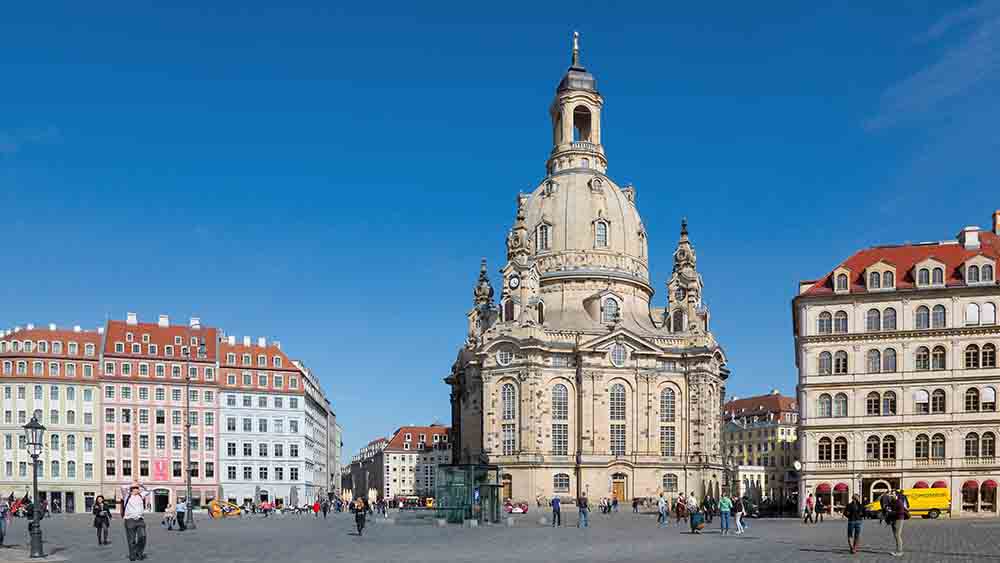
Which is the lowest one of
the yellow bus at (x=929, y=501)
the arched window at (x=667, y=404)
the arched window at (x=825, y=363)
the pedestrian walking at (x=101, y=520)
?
the yellow bus at (x=929, y=501)

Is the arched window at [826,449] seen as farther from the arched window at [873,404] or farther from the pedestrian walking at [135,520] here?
the pedestrian walking at [135,520]

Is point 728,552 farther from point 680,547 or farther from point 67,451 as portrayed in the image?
point 67,451

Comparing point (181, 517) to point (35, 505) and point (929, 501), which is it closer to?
point (35, 505)

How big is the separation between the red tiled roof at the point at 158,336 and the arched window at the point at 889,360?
6513 cm

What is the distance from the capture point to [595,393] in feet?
343

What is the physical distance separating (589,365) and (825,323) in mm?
30233

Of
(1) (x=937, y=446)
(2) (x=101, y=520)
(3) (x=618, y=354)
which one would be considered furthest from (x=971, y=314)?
(2) (x=101, y=520)

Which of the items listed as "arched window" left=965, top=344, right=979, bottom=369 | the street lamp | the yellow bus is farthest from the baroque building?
the street lamp

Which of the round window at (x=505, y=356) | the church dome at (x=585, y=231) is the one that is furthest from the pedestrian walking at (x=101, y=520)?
the church dome at (x=585, y=231)

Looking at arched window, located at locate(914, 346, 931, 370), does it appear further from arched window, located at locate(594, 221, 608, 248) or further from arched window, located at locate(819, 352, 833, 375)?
arched window, located at locate(594, 221, 608, 248)

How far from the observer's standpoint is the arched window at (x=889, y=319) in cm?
7769

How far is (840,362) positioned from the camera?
7856 centimetres

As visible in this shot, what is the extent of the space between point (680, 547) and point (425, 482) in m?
159

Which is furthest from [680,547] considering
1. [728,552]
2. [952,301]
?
[952,301]
